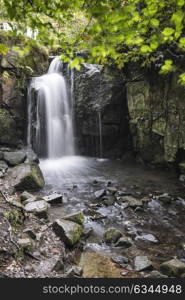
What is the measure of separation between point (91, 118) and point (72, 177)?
13.0 feet

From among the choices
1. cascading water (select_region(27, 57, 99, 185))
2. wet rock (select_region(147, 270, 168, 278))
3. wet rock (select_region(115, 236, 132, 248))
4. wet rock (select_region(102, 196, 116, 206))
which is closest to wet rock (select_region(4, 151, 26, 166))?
cascading water (select_region(27, 57, 99, 185))

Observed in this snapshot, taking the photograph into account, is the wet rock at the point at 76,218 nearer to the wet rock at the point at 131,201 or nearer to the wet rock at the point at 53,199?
the wet rock at the point at 53,199

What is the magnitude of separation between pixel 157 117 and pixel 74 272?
→ 7889 millimetres

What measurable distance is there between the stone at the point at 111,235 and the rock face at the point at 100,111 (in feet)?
25.7

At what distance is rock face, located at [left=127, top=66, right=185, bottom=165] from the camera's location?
31.4ft

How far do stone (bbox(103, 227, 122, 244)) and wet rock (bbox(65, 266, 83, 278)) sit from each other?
1.38m

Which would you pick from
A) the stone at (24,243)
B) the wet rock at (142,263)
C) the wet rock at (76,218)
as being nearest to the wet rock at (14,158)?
the wet rock at (76,218)

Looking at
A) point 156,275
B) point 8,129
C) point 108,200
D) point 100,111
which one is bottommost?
point 156,275

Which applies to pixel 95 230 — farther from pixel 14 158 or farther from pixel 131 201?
pixel 14 158

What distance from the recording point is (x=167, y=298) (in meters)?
3.04

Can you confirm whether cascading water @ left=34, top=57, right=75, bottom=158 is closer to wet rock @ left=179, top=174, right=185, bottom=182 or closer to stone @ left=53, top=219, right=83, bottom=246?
wet rock @ left=179, top=174, right=185, bottom=182

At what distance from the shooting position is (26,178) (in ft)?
27.2

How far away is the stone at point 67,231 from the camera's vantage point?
4988 millimetres

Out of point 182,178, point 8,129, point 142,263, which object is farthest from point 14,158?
point 142,263
